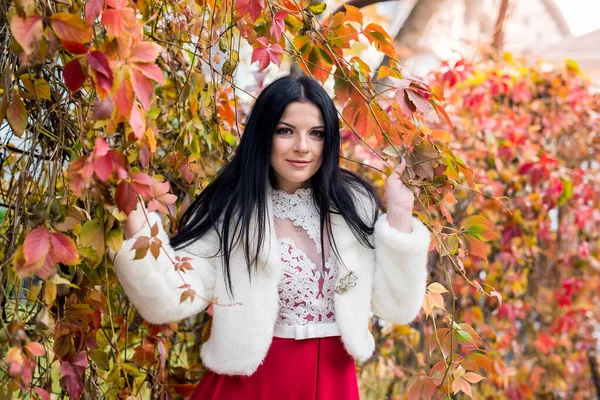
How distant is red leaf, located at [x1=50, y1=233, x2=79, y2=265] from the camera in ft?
3.30

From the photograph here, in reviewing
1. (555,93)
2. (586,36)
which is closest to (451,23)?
(586,36)

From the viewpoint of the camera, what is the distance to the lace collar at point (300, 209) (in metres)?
1.74

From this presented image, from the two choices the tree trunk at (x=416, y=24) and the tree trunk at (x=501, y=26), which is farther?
the tree trunk at (x=501, y=26)

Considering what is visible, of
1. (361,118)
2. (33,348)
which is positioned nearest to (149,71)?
(33,348)

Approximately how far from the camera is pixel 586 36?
4164 millimetres

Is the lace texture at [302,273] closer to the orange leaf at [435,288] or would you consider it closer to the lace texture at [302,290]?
the lace texture at [302,290]

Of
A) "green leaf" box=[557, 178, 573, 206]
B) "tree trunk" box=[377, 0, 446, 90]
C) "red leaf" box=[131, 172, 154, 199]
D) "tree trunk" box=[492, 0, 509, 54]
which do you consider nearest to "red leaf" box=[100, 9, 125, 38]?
"red leaf" box=[131, 172, 154, 199]

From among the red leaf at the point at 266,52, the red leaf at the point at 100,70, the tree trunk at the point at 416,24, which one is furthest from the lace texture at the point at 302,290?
the tree trunk at the point at 416,24

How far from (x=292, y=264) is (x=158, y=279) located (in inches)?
13.9

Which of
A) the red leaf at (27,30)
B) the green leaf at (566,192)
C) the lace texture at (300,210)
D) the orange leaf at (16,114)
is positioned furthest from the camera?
the green leaf at (566,192)

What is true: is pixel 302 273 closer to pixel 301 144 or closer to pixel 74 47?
pixel 301 144

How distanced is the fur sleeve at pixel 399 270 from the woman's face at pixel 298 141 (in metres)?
0.23

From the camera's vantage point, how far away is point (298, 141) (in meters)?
1.65

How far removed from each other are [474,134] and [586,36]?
1.55 meters
